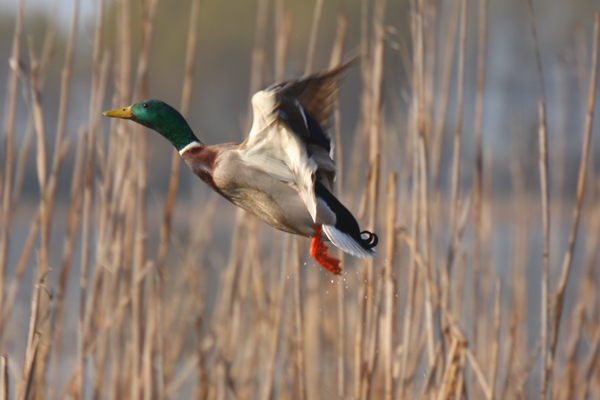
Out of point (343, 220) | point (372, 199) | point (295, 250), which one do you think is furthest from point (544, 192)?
point (295, 250)

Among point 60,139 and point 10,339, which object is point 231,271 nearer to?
point 60,139

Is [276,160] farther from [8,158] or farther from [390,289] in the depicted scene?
[8,158]

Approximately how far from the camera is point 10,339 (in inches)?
122

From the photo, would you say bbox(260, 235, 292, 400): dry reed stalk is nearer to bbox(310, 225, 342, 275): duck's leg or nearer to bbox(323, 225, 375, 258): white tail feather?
bbox(310, 225, 342, 275): duck's leg

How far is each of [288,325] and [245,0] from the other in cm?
1664

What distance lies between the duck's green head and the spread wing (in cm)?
16

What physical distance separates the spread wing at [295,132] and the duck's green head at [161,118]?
6.1 inches

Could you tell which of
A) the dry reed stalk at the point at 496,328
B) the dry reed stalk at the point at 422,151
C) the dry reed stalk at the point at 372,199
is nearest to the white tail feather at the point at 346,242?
the dry reed stalk at the point at 372,199

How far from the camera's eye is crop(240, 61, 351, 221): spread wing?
4.30 feet

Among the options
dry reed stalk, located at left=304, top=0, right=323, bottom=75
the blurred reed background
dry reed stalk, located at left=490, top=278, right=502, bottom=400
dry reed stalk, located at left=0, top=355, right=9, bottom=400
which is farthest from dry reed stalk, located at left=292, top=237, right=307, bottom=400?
dry reed stalk, located at left=0, top=355, right=9, bottom=400

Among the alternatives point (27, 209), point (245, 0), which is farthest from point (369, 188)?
point (245, 0)

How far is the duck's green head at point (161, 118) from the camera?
1.42m

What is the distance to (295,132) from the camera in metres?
1.39

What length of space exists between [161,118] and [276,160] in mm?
295
